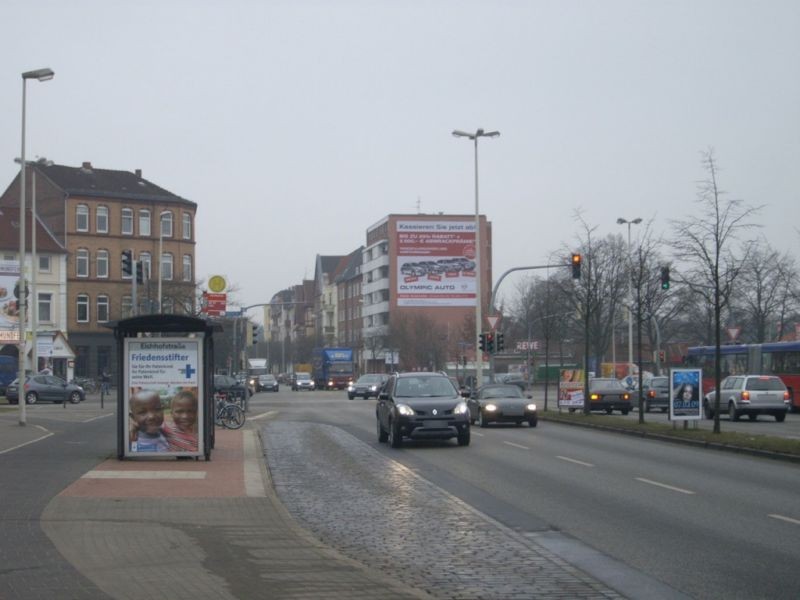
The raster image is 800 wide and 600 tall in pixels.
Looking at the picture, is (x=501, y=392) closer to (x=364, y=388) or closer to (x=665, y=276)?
A: (x=665, y=276)

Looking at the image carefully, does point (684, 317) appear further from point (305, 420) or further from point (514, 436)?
point (514, 436)

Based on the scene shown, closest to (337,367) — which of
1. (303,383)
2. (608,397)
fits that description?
(303,383)

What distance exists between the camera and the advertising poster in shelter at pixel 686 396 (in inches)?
1019

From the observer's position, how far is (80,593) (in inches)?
304

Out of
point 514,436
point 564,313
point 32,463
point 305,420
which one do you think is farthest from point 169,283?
point 32,463

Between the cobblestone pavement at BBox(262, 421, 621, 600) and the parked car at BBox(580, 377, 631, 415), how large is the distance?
23340mm

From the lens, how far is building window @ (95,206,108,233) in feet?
278

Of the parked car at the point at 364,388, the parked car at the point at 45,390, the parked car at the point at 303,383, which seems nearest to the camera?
the parked car at the point at 45,390

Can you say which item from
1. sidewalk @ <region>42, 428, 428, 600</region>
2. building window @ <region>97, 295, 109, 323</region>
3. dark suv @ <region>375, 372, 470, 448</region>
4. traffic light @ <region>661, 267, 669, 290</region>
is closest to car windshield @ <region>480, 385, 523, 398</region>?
traffic light @ <region>661, 267, 669, 290</region>

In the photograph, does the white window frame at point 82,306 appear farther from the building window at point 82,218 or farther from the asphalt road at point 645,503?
the asphalt road at point 645,503

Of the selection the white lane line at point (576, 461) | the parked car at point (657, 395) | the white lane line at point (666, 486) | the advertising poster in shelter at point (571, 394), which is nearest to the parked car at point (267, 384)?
the parked car at point (657, 395)

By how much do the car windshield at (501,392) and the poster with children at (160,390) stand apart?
15.1 metres

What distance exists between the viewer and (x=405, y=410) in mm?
23328

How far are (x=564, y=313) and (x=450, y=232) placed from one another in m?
37.7
